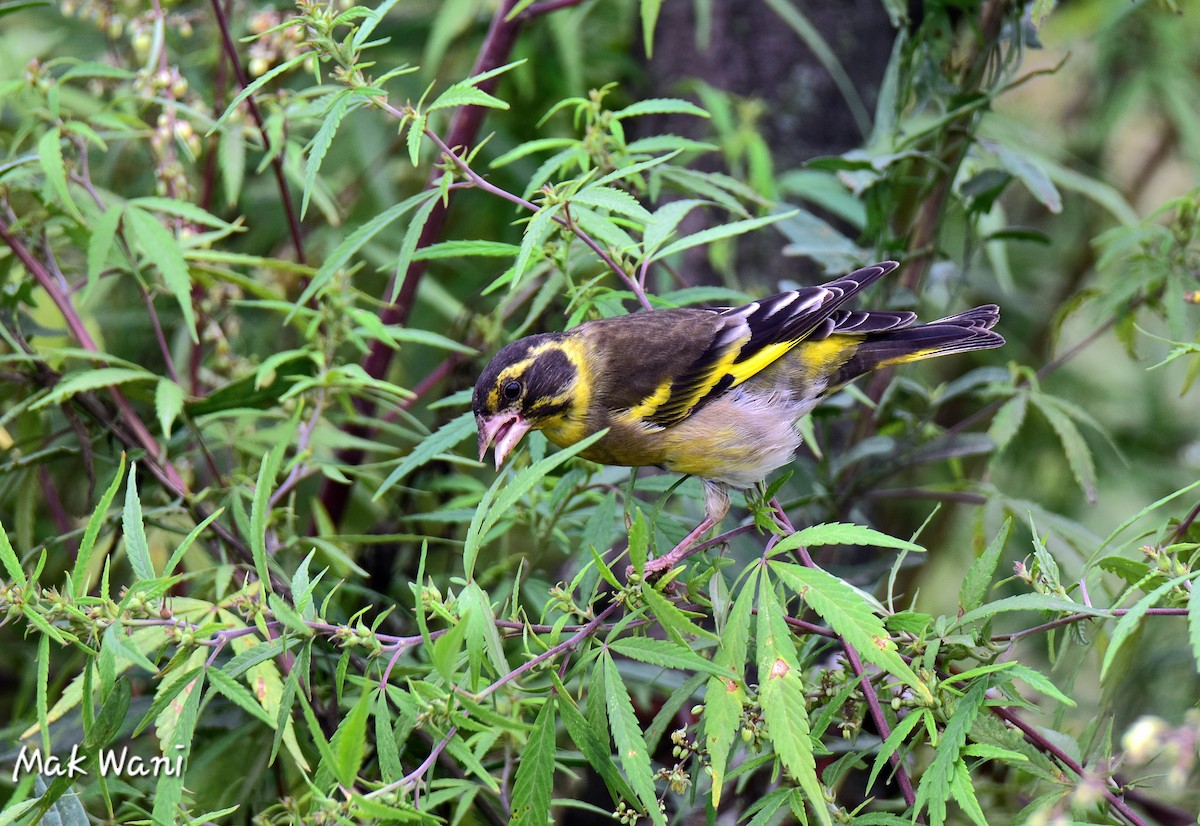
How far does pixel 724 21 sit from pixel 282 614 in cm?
405

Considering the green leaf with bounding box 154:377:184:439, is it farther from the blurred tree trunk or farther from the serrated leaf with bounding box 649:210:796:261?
the blurred tree trunk

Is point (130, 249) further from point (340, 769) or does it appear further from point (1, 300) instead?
point (340, 769)

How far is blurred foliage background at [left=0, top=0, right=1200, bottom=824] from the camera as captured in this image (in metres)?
2.01

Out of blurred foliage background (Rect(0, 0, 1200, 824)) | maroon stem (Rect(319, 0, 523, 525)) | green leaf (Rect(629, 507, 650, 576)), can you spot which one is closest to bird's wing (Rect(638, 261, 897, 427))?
blurred foliage background (Rect(0, 0, 1200, 824))

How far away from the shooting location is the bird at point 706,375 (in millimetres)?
3027

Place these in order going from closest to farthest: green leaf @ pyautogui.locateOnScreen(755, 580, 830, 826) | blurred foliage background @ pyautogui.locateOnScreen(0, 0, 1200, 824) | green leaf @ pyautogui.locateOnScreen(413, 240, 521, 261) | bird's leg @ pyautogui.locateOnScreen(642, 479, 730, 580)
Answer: green leaf @ pyautogui.locateOnScreen(755, 580, 830, 826) → blurred foliage background @ pyautogui.locateOnScreen(0, 0, 1200, 824) → green leaf @ pyautogui.locateOnScreen(413, 240, 521, 261) → bird's leg @ pyautogui.locateOnScreen(642, 479, 730, 580)

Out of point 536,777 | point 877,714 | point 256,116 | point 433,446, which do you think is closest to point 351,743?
point 536,777

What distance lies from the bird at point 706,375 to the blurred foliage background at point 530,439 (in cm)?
13

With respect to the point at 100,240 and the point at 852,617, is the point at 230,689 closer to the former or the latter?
the point at 852,617

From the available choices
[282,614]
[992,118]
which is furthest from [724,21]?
[282,614]

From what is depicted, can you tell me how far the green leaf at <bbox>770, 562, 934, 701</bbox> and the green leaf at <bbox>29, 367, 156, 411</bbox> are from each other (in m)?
1.79

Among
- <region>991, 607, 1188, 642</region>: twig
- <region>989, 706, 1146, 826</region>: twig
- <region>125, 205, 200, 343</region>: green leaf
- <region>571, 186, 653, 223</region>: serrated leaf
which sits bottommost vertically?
<region>989, 706, 1146, 826</region>: twig

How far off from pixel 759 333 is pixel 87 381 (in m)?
1.83

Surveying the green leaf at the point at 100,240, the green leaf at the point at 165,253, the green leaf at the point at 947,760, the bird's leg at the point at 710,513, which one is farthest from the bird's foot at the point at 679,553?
the green leaf at the point at 100,240
